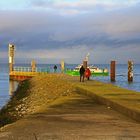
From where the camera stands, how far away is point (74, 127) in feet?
37.1

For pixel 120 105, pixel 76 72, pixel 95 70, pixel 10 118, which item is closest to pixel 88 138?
pixel 120 105

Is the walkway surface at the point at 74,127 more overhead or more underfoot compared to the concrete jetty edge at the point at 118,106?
more underfoot

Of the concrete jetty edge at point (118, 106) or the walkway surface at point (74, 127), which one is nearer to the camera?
the walkway surface at point (74, 127)

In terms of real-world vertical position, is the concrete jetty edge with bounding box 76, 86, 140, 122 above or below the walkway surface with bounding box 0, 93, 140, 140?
above

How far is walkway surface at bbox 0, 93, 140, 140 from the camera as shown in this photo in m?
10.0

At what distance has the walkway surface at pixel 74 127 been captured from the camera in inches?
396

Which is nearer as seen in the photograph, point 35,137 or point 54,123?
point 35,137

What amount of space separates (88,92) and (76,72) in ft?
167

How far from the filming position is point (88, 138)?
32.3 feet

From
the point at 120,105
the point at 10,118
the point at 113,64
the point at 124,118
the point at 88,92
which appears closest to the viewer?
the point at 124,118

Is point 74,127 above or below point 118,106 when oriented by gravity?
below

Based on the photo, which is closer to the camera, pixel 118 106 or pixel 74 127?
pixel 74 127

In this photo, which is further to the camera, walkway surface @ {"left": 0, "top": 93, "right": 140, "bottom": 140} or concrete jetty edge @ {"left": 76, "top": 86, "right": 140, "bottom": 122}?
concrete jetty edge @ {"left": 76, "top": 86, "right": 140, "bottom": 122}

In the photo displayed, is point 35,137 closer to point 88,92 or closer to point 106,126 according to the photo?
point 106,126
